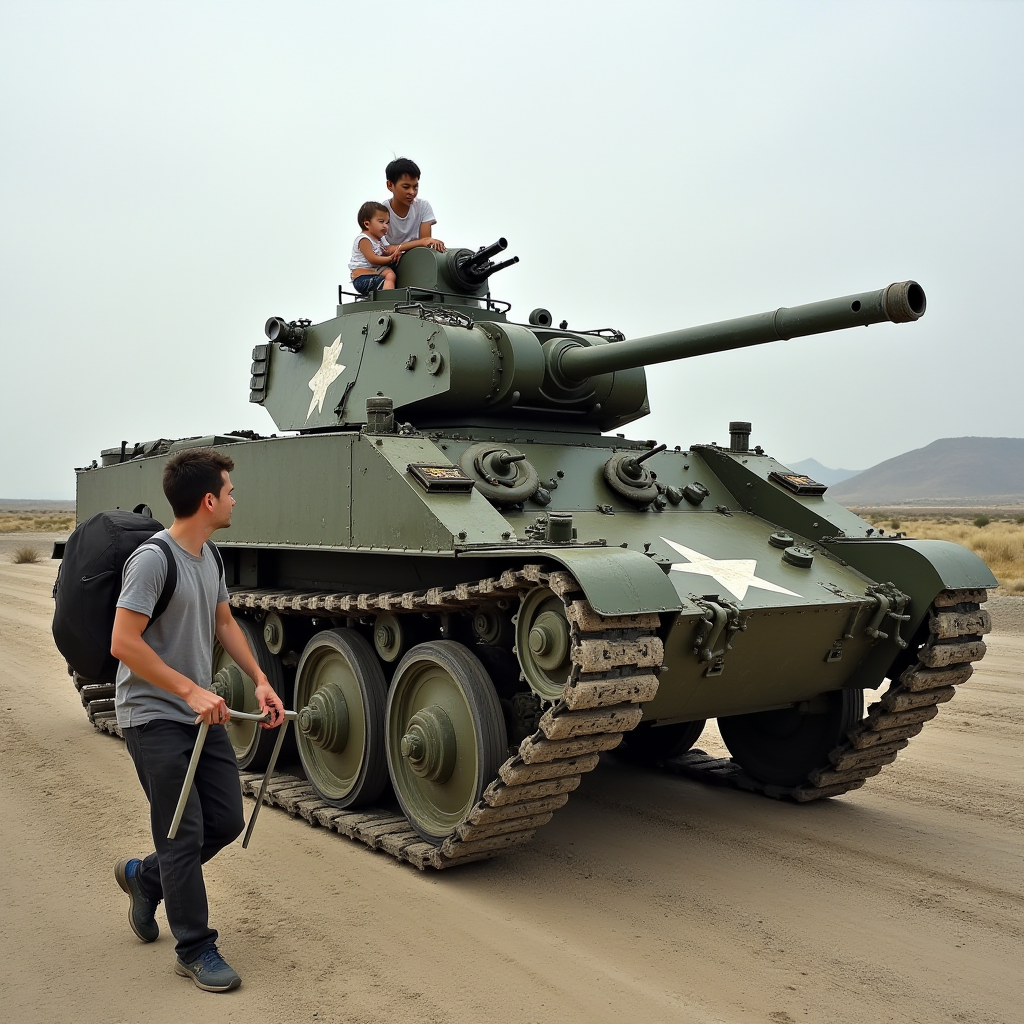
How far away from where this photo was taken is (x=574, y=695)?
5305 mm

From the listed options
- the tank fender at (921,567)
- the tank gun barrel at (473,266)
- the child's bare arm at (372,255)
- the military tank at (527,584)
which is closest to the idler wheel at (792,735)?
the military tank at (527,584)

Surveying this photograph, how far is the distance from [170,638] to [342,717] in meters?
3.13

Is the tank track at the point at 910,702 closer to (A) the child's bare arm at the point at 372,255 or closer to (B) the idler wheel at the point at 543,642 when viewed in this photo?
(B) the idler wheel at the point at 543,642

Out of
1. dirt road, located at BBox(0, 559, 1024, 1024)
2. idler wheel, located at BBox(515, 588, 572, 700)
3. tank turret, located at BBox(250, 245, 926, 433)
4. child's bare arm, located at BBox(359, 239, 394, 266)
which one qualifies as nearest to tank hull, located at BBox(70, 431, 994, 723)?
idler wheel, located at BBox(515, 588, 572, 700)

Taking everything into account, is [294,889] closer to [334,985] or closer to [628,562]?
[334,985]

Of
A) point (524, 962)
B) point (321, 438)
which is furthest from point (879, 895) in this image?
point (321, 438)

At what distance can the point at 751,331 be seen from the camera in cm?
652

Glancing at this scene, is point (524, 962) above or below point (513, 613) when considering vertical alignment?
below

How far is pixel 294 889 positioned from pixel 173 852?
162cm

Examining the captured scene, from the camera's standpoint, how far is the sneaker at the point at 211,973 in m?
4.58

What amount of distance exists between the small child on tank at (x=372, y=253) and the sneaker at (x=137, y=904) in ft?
18.0

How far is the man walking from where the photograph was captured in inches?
175

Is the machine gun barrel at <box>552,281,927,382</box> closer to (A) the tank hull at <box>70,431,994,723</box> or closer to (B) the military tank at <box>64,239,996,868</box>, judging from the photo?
(B) the military tank at <box>64,239,996,868</box>

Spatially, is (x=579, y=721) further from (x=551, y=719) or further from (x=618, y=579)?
(x=618, y=579)
